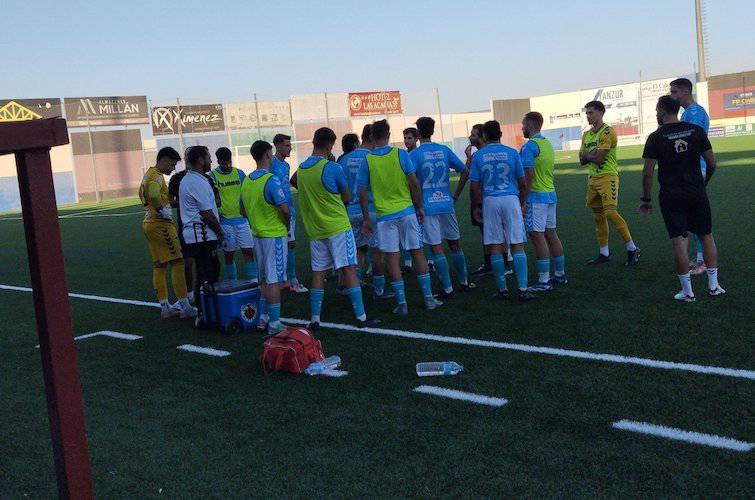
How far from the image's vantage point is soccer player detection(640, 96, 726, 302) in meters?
6.99

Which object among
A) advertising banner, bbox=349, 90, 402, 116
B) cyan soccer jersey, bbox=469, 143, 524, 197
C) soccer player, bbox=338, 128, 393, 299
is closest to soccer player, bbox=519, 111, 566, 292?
cyan soccer jersey, bbox=469, 143, 524, 197

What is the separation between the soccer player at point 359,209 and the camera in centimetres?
898

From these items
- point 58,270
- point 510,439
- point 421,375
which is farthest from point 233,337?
point 58,270

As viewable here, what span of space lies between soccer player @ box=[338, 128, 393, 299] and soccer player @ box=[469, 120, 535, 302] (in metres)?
1.47

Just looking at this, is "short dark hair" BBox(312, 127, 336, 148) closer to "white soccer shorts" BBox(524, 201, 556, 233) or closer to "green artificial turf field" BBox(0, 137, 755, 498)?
"green artificial turf field" BBox(0, 137, 755, 498)

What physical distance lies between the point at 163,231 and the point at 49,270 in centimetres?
569

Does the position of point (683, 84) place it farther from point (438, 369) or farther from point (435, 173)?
point (438, 369)

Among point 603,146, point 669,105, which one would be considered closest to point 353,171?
point 603,146

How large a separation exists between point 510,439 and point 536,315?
3.10 metres

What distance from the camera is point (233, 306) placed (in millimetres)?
7516

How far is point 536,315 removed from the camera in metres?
7.27

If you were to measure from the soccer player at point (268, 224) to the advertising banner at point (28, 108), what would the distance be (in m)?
37.8

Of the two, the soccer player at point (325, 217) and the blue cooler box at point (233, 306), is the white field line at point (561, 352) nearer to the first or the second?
the soccer player at point (325, 217)

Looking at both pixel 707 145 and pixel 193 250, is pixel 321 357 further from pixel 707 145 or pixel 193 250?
pixel 707 145
